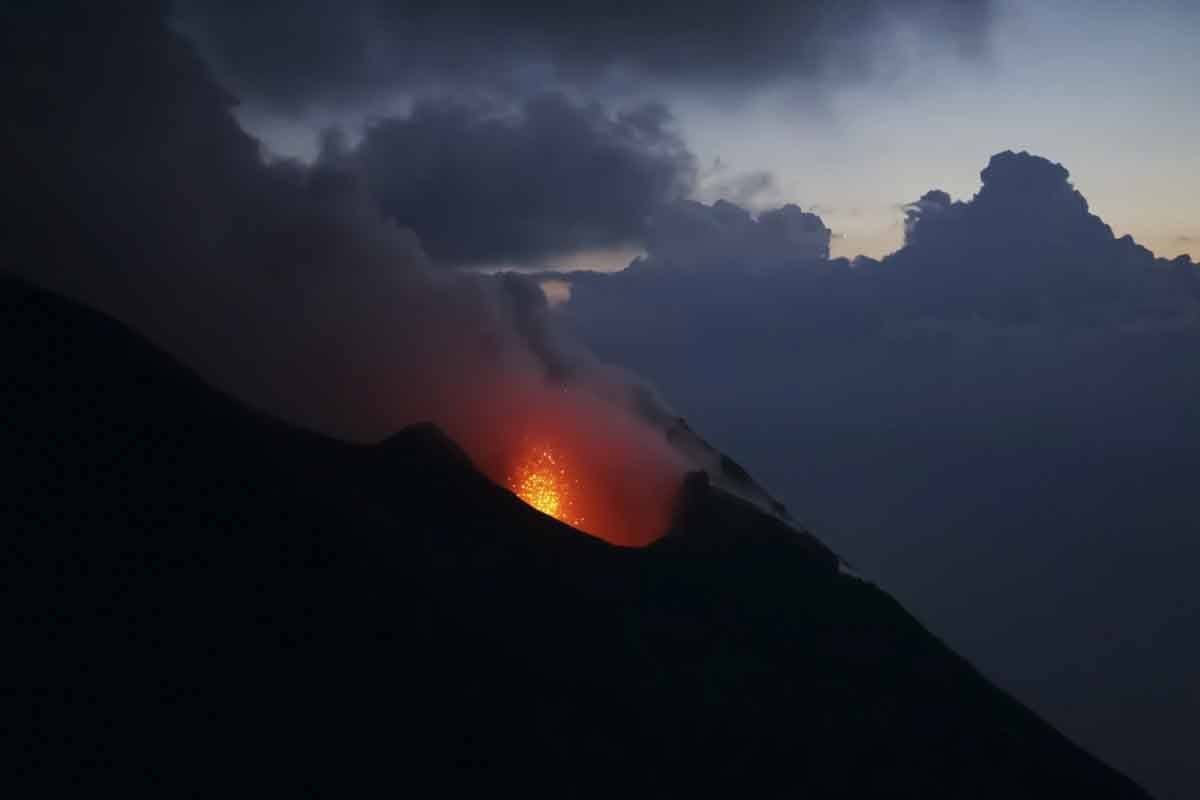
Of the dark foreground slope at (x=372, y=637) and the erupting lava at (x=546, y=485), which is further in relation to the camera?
the erupting lava at (x=546, y=485)

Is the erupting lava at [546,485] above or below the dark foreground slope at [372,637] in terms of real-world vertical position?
above

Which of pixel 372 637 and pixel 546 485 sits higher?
pixel 546 485

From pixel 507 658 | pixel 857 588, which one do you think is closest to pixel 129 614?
pixel 507 658

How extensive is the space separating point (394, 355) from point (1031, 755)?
123 feet

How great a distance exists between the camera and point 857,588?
49750 mm

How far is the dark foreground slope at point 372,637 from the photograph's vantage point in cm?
2714

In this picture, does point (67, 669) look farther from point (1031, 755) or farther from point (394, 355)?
point (1031, 755)

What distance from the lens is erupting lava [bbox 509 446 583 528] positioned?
48.1m

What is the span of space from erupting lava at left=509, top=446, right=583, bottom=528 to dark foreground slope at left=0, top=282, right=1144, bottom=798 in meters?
6.11

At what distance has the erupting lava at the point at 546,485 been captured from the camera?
48.1m

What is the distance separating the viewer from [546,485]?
49.2m

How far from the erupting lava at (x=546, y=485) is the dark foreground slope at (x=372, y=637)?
6.11 meters

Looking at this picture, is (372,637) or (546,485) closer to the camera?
→ (372,637)

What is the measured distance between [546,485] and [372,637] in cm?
1874
